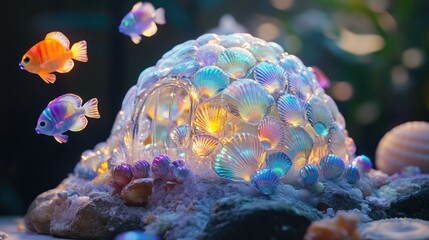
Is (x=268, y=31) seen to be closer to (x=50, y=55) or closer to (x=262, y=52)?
(x=262, y=52)

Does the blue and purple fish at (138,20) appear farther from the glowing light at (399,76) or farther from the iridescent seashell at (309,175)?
the glowing light at (399,76)

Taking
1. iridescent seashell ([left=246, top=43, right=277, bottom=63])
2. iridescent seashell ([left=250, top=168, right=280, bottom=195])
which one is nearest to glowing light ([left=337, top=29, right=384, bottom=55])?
iridescent seashell ([left=246, top=43, right=277, bottom=63])

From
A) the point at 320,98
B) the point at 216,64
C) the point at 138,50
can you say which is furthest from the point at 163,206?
the point at 138,50

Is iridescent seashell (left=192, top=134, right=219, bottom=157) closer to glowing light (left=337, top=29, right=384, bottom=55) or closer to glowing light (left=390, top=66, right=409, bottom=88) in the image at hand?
glowing light (left=337, top=29, right=384, bottom=55)

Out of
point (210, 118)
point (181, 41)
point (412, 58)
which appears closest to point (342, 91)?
point (412, 58)

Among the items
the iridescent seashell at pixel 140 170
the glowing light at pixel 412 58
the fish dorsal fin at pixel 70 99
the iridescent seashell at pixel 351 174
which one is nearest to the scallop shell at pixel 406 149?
the iridescent seashell at pixel 351 174

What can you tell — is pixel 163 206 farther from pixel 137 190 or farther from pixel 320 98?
pixel 320 98
